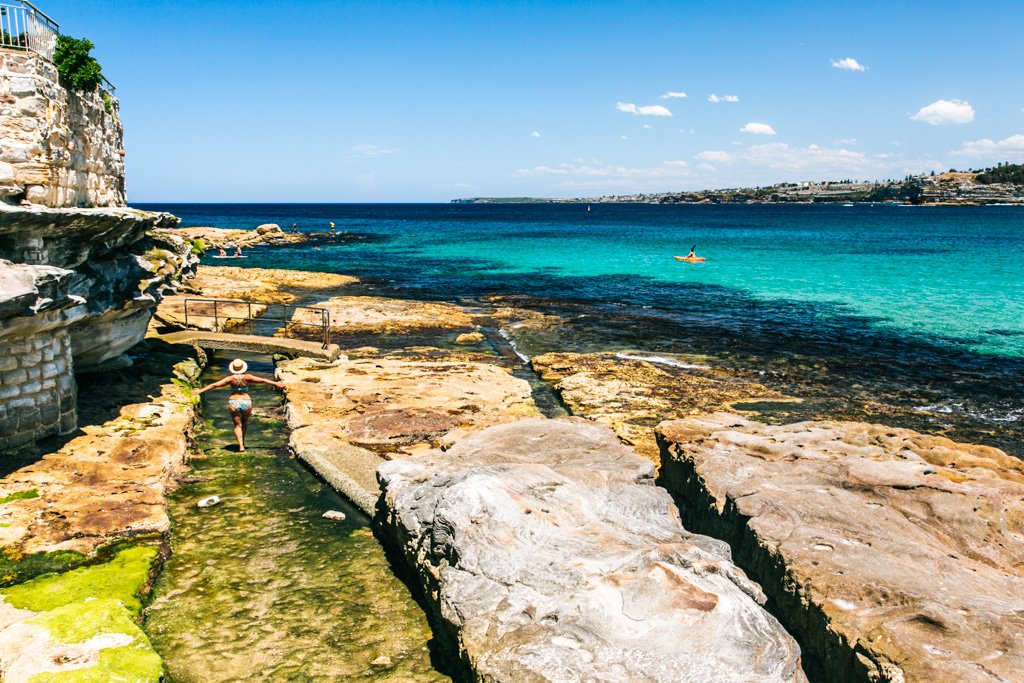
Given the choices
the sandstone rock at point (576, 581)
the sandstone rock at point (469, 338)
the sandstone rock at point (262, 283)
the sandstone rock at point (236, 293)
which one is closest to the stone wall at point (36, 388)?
the sandstone rock at point (576, 581)

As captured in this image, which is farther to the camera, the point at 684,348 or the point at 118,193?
the point at 684,348

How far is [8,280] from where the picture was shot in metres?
11.5

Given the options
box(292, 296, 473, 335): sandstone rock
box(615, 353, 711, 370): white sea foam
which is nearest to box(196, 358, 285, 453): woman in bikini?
box(292, 296, 473, 335): sandstone rock

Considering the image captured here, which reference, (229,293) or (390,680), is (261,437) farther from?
(229,293)

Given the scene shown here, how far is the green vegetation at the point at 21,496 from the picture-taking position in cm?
1073

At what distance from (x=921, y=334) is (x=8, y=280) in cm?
3256

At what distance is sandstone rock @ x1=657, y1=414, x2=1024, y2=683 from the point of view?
20.7 feet

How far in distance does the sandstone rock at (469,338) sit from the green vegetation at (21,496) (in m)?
17.3

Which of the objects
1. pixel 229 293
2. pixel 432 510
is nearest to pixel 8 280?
pixel 432 510

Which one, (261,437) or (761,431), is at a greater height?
(761,431)

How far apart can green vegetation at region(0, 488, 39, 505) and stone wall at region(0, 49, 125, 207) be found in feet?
17.2

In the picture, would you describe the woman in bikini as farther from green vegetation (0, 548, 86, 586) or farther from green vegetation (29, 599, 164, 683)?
green vegetation (29, 599, 164, 683)

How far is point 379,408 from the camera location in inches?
681

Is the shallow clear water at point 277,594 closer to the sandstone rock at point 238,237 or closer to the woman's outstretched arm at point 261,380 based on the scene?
the woman's outstretched arm at point 261,380
